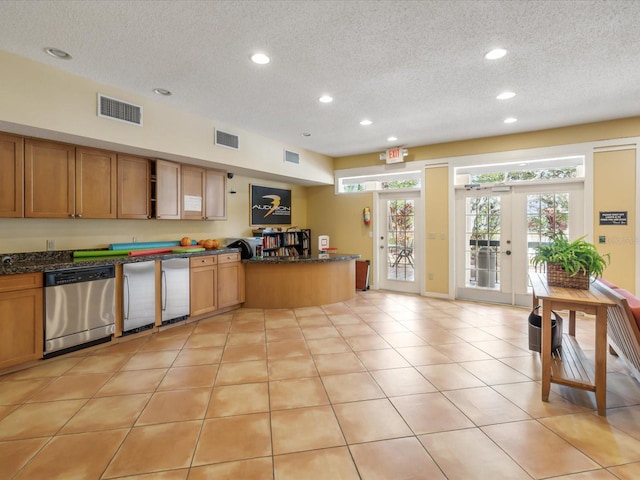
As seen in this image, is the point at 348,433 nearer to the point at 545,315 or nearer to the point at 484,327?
the point at 545,315

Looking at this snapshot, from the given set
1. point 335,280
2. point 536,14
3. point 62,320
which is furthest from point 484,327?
point 62,320

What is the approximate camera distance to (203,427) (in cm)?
213

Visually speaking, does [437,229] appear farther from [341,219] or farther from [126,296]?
[126,296]

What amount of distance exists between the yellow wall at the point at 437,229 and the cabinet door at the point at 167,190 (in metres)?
4.20

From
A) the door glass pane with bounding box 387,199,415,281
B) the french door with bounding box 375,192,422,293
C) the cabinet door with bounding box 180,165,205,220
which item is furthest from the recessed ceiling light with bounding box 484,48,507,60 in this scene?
the cabinet door with bounding box 180,165,205,220

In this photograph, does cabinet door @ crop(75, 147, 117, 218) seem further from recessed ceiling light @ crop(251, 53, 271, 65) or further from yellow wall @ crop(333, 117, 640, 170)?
yellow wall @ crop(333, 117, 640, 170)

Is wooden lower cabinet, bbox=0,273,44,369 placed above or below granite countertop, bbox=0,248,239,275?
below

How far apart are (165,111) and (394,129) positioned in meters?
3.23

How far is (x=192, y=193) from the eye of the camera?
4.77 m

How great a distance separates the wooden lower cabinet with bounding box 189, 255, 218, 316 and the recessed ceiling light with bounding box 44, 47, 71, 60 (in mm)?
2496


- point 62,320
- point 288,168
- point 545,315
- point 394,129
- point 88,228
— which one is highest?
point 394,129

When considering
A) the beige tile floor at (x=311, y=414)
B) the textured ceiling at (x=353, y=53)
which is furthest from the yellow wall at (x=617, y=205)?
the beige tile floor at (x=311, y=414)

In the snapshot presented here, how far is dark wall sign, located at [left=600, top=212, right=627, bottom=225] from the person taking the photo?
4.46 meters

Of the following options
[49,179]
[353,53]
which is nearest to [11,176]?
[49,179]
